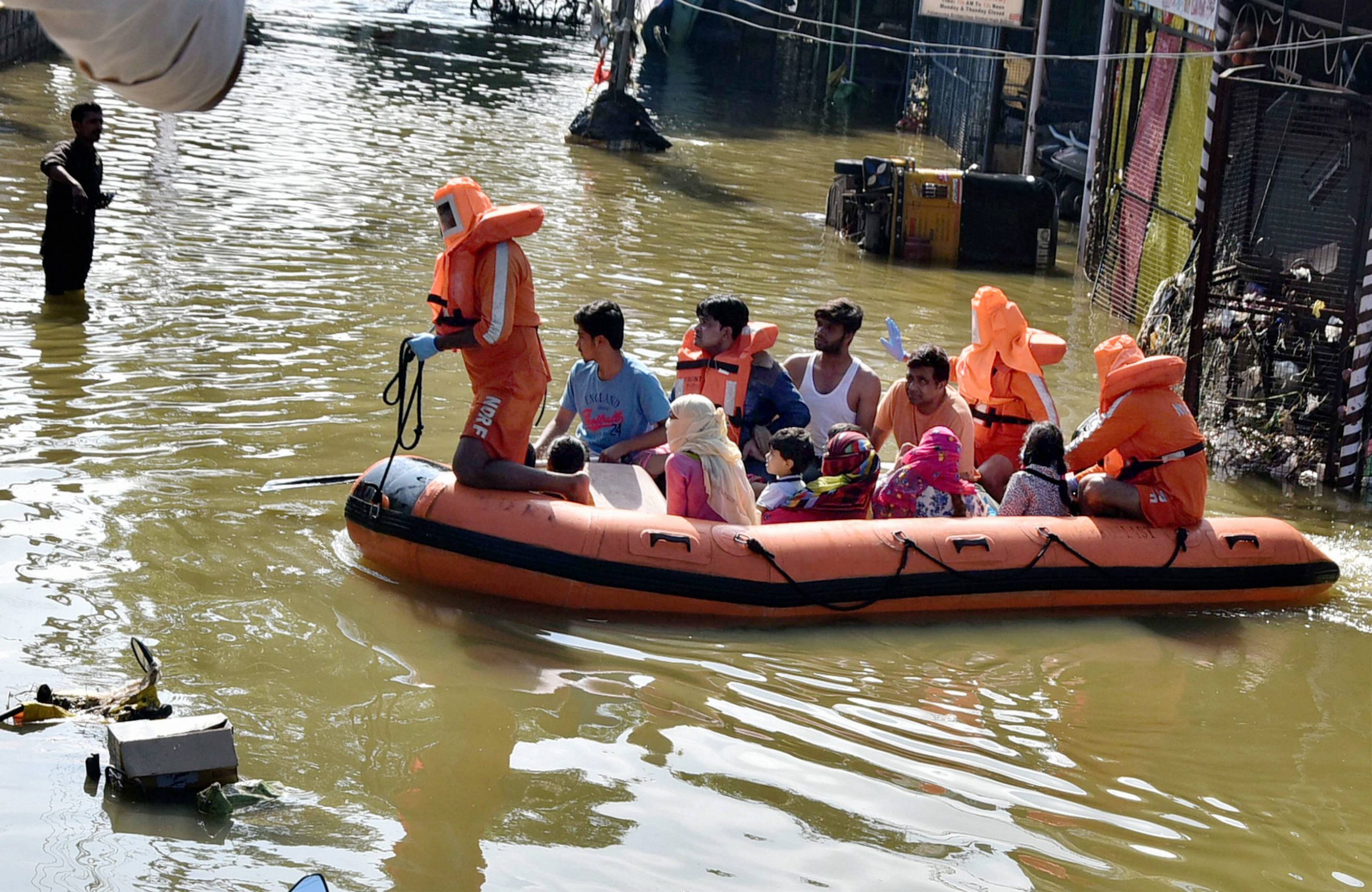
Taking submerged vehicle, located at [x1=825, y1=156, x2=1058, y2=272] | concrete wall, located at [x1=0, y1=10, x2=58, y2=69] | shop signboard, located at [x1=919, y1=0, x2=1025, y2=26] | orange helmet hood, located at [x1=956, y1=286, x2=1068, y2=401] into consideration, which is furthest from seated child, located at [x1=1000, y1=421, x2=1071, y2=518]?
concrete wall, located at [x1=0, y1=10, x2=58, y2=69]

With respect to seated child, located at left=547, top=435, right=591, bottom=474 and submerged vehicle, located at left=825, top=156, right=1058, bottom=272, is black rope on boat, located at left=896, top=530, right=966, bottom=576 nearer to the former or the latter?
seated child, located at left=547, top=435, right=591, bottom=474

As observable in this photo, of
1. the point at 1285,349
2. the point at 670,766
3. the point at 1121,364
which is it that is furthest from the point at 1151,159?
the point at 670,766

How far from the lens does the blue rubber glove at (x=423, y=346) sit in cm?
648

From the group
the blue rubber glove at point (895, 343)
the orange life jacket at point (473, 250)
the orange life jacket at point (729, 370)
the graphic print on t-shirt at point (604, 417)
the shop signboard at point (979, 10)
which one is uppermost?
the shop signboard at point (979, 10)

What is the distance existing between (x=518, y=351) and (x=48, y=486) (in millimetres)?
2633

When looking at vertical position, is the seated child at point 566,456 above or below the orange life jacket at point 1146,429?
below

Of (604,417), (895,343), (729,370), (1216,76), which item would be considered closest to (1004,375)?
(895,343)

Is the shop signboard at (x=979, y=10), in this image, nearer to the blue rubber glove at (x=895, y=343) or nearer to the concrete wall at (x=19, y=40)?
the blue rubber glove at (x=895, y=343)

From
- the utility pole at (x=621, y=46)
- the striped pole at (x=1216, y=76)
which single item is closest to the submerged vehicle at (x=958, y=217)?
the striped pole at (x=1216, y=76)

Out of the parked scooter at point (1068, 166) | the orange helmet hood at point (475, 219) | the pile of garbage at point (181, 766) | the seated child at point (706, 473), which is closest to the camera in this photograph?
the pile of garbage at point (181, 766)

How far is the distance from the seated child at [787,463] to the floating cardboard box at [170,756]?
9.98ft

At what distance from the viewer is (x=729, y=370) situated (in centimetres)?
765

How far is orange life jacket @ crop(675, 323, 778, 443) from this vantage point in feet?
25.0

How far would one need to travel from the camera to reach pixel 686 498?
6961mm
